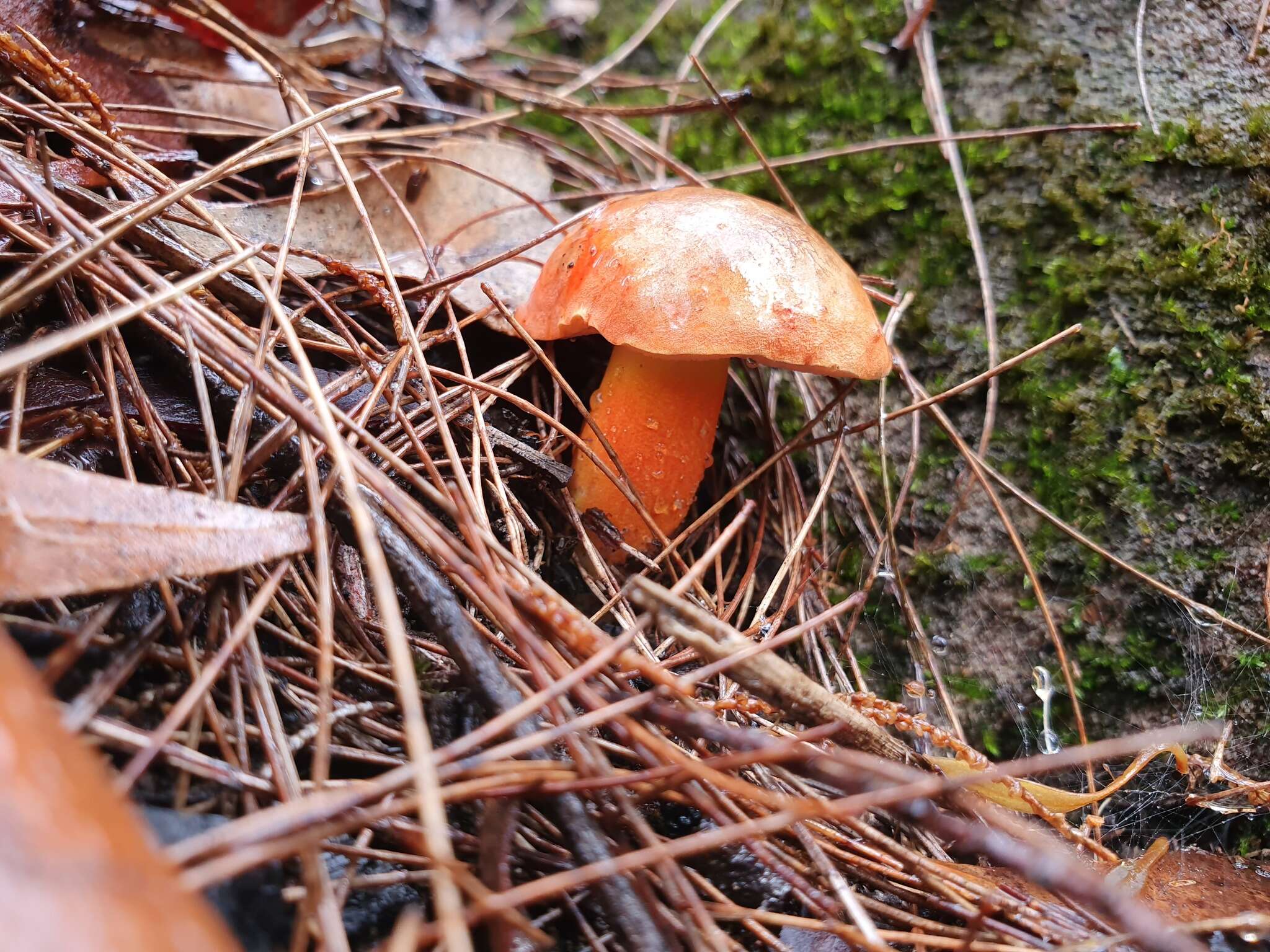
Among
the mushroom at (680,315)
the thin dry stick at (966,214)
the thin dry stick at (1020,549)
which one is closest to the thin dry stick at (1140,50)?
the thin dry stick at (966,214)

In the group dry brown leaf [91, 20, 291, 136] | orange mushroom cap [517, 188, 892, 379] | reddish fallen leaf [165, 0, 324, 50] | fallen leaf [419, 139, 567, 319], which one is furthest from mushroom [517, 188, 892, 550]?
reddish fallen leaf [165, 0, 324, 50]

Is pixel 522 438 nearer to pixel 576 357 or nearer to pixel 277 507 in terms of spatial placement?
pixel 576 357

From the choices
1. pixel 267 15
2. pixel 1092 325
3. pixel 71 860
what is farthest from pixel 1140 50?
pixel 71 860

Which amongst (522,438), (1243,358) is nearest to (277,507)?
(522,438)

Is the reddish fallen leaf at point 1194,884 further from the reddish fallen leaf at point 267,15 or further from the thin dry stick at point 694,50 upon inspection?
the reddish fallen leaf at point 267,15

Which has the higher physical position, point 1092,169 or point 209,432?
point 1092,169

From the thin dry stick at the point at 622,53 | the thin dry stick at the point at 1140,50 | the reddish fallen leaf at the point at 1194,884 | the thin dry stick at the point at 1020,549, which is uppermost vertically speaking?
the thin dry stick at the point at 622,53
